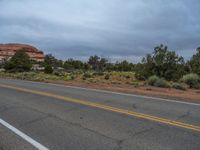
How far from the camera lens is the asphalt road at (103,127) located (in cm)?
642

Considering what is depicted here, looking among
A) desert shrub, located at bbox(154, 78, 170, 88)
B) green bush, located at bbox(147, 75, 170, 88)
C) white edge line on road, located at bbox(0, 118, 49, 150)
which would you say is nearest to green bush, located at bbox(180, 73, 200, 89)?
green bush, located at bbox(147, 75, 170, 88)

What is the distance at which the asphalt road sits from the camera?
6.42 meters

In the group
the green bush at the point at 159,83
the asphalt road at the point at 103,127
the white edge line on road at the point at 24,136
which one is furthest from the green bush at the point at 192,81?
the white edge line on road at the point at 24,136

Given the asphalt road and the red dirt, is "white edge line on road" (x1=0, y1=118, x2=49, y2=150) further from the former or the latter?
the red dirt

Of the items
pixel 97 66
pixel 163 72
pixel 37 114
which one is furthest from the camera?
pixel 97 66

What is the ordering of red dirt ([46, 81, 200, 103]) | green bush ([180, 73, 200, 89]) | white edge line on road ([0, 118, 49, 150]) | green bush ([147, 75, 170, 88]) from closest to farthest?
white edge line on road ([0, 118, 49, 150]), red dirt ([46, 81, 200, 103]), green bush ([147, 75, 170, 88]), green bush ([180, 73, 200, 89])

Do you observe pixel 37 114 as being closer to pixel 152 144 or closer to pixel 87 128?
pixel 87 128

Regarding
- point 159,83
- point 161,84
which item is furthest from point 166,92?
point 159,83

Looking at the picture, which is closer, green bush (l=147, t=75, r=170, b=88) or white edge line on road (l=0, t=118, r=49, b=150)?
white edge line on road (l=0, t=118, r=49, b=150)

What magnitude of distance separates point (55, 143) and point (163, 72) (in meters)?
31.6

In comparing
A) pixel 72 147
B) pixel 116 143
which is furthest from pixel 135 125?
pixel 72 147

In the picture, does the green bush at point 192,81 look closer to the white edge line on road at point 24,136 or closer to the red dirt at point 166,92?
the red dirt at point 166,92

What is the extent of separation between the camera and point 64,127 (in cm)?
820

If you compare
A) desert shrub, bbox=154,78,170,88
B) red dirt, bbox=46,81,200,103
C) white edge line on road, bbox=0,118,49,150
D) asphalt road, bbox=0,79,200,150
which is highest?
desert shrub, bbox=154,78,170,88
